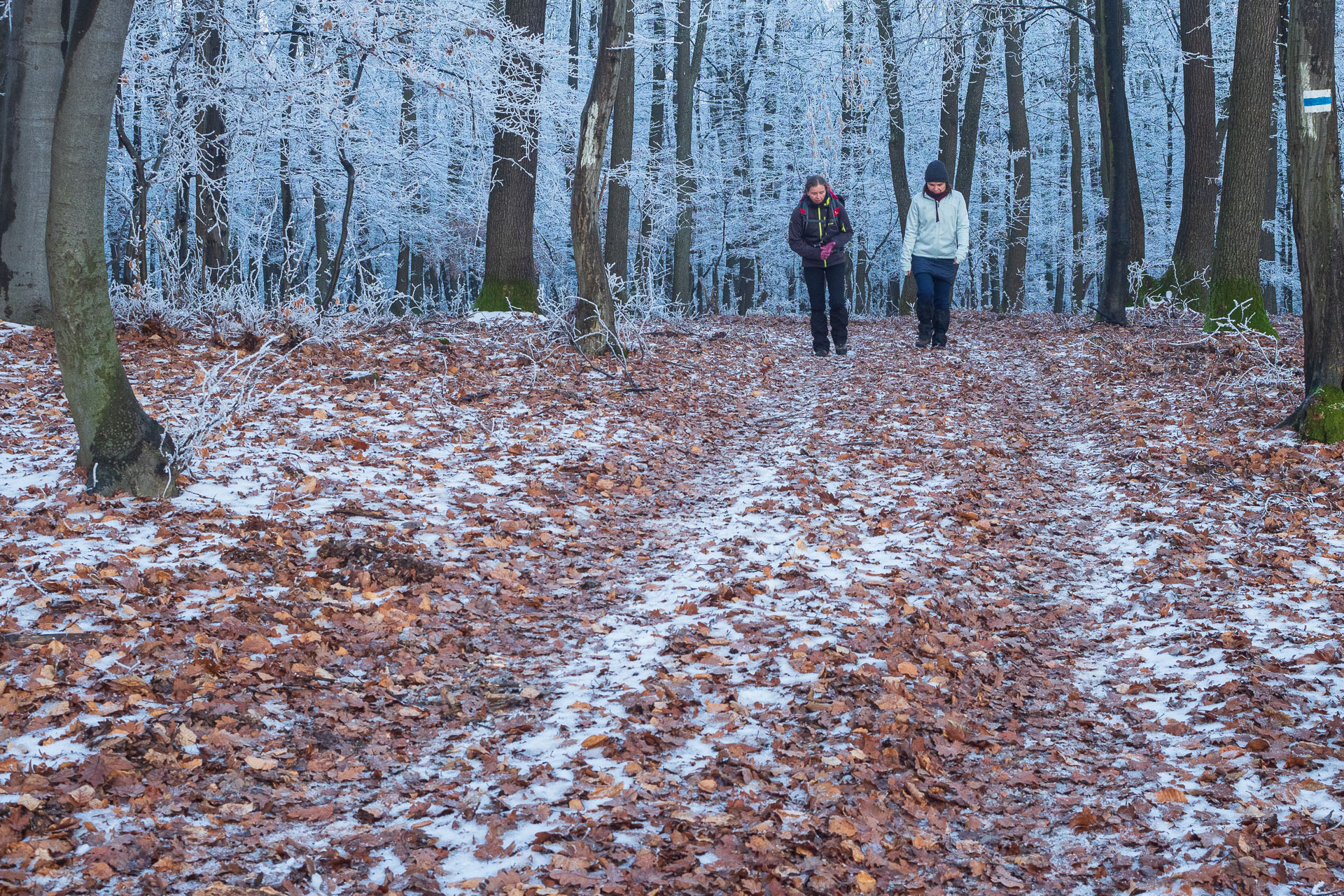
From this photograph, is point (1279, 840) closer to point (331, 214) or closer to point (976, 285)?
point (331, 214)

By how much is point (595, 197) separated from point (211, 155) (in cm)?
585

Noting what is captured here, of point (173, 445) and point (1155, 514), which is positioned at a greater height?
point (173, 445)

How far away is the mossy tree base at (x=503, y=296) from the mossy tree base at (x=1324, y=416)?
774 cm

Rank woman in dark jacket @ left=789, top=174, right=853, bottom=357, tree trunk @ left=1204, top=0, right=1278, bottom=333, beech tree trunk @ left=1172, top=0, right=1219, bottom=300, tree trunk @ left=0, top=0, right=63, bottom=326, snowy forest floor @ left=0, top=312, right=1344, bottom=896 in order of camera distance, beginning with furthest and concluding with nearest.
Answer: beech tree trunk @ left=1172, top=0, right=1219, bottom=300 → woman in dark jacket @ left=789, top=174, right=853, bottom=357 → tree trunk @ left=1204, top=0, right=1278, bottom=333 → tree trunk @ left=0, top=0, right=63, bottom=326 → snowy forest floor @ left=0, top=312, right=1344, bottom=896

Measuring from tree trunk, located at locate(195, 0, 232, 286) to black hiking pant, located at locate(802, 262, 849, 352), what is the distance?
6689mm

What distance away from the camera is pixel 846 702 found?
3.79 metres

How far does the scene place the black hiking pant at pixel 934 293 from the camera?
455 inches

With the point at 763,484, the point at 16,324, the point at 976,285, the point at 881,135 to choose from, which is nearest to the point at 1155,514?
the point at 763,484

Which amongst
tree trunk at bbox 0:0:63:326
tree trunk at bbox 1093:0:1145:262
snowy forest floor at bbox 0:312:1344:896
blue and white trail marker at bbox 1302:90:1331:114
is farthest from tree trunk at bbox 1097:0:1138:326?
tree trunk at bbox 0:0:63:326

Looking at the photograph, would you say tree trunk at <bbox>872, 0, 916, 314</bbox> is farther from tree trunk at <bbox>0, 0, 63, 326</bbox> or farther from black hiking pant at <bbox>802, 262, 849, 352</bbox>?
tree trunk at <bbox>0, 0, 63, 326</bbox>

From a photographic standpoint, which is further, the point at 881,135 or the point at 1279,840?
the point at 881,135

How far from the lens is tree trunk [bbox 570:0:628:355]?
900 centimetres

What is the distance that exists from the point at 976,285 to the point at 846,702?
3183 centimetres

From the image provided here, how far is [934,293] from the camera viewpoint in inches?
472
